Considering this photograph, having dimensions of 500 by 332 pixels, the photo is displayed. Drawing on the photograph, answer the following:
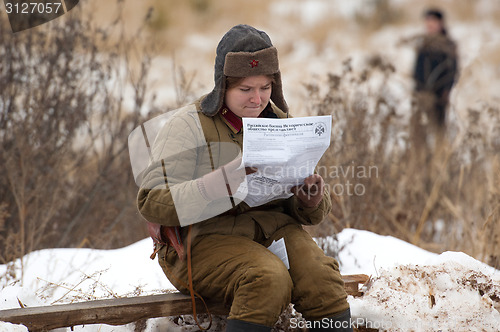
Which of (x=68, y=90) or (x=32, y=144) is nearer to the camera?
(x=32, y=144)

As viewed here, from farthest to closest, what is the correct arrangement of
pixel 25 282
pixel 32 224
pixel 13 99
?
pixel 13 99
pixel 32 224
pixel 25 282

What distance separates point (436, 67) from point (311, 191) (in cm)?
555

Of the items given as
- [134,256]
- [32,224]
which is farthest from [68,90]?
[134,256]

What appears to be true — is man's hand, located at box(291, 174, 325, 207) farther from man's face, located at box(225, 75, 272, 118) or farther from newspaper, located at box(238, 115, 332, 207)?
man's face, located at box(225, 75, 272, 118)

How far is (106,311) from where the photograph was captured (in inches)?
104

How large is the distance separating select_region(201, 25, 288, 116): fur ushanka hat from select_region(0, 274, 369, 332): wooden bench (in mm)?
808

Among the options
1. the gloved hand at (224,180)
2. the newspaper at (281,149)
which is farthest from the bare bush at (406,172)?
the gloved hand at (224,180)

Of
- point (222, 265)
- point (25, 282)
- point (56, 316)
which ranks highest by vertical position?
point (222, 265)

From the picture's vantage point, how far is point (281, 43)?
479 inches

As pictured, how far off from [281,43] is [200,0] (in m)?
2.22

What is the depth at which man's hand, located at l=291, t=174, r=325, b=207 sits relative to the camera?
252cm

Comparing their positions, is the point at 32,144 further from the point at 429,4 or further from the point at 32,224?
the point at 429,4

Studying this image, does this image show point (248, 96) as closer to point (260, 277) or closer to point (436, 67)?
point (260, 277)

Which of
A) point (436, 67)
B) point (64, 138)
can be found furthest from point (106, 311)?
point (436, 67)
